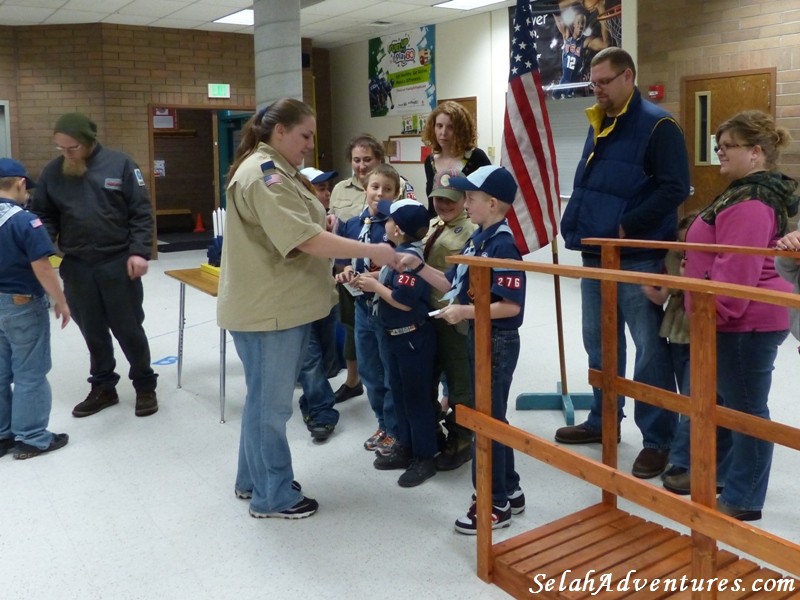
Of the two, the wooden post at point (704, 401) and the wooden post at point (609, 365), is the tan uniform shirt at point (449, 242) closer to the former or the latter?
the wooden post at point (609, 365)

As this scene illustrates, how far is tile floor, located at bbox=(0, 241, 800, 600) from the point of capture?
2.44 meters

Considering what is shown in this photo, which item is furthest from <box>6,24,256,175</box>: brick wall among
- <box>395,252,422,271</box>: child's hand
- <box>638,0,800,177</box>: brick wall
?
<box>395,252,422,271</box>: child's hand

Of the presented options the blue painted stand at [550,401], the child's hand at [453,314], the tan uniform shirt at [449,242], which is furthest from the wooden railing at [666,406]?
the blue painted stand at [550,401]

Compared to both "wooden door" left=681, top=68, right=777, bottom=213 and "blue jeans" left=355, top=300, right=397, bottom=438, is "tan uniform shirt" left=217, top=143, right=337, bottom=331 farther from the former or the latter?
"wooden door" left=681, top=68, right=777, bottom=213

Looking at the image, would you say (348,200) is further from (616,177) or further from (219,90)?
(219,90)

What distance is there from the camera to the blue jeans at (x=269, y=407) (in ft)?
8.93

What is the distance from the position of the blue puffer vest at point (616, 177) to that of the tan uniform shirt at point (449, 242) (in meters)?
0.53

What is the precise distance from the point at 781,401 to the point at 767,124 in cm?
191

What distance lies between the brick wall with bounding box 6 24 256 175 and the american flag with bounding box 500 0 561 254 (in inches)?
293

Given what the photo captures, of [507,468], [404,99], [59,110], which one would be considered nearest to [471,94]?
[404,99]

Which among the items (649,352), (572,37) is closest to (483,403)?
(649,352)

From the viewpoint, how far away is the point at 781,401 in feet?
13.2

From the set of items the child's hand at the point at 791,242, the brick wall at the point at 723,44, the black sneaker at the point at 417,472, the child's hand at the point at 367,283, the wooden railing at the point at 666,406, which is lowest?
the black sneaker at the point at 417,472

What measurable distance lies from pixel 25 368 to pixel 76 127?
120 centimetres
